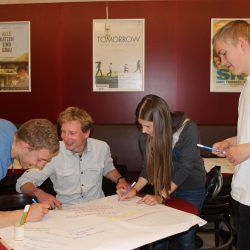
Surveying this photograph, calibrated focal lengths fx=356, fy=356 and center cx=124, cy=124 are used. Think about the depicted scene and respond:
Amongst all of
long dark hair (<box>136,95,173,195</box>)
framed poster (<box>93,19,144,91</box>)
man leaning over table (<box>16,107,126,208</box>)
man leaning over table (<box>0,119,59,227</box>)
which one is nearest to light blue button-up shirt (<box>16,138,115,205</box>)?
man leaning over table (<box>16,107,126,208</box>)

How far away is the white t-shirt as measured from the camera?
1.65m

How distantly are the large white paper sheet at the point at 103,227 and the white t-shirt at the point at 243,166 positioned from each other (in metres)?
0.26

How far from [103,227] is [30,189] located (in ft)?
2.63

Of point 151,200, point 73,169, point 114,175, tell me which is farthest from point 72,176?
point 151,200

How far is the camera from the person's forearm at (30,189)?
7.50 feet

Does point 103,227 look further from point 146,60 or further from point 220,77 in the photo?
point 220,77

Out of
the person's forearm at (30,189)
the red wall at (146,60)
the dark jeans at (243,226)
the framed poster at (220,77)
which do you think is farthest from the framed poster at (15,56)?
the dark jeans at (243,226)

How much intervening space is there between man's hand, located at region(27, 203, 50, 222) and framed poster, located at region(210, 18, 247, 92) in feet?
11.9

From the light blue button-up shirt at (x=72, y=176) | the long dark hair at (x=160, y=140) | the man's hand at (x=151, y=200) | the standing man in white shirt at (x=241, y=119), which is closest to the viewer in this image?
the standing man in white shirt at (x=241, y=119)

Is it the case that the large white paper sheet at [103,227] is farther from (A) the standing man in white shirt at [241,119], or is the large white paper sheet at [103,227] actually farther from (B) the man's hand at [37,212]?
(A) the standing man in white shirt at [241,119]

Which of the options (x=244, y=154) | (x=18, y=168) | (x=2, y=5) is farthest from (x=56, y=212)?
(x=2, y=5)

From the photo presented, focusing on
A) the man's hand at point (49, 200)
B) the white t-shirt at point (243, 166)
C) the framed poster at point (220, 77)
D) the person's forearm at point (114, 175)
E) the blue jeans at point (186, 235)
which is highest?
the framed poster at point (220, 77)

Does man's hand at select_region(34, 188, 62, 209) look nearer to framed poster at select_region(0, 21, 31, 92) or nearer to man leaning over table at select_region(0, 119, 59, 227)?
man leaning over table at select_region(0, 119, 59, 227)

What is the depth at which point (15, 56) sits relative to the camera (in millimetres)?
5148
